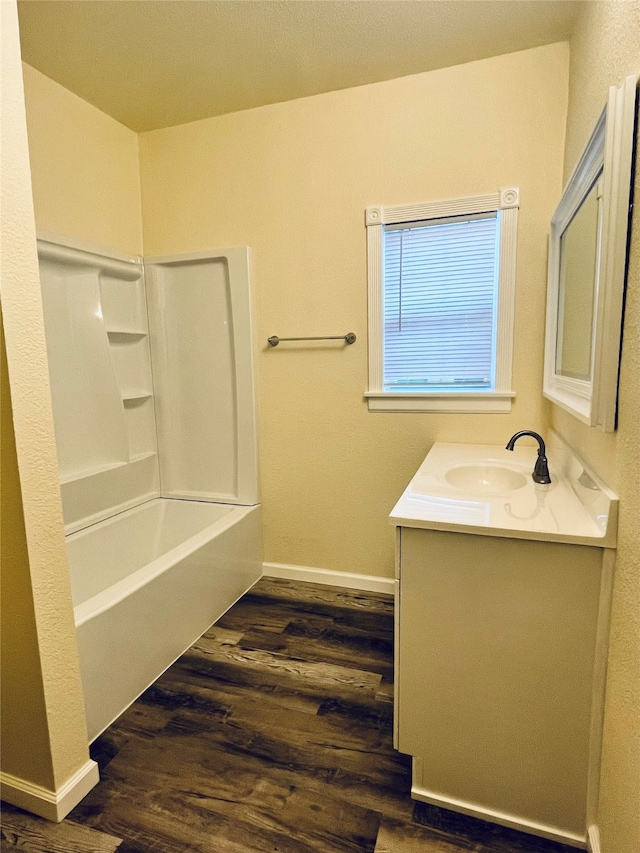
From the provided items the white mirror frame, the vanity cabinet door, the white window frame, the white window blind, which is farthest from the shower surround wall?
the white mirror frame

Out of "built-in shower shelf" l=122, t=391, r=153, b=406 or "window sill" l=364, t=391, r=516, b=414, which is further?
"built-in shower shelf" l=122, t=391, r=153, b=406

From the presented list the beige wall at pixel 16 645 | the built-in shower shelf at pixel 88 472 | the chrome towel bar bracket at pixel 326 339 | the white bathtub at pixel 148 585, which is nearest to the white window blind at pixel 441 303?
the chrome towel bar bracket at pixel 326 339

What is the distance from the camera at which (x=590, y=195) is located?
1302mm

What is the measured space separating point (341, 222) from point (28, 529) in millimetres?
1887

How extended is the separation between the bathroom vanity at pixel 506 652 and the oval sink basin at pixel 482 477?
461mm

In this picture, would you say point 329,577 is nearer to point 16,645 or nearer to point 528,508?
point 528,508

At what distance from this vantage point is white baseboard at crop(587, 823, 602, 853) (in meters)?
1.07

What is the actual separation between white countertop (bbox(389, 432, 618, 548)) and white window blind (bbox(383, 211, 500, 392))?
0.65m

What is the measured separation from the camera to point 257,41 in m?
1.85

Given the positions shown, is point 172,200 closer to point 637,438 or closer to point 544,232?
point 544,232

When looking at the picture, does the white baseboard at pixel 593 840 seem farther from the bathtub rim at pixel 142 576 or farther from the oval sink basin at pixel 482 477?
the bathtub rim at pixel 142 576

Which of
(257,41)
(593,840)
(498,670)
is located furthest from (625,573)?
(257,41)

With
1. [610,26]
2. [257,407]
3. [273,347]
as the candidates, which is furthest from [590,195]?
[257,407]

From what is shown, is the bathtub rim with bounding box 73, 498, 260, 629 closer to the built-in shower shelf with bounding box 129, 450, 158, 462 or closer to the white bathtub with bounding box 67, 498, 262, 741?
the white bathtub with bounding box 67, 498, 262, 741
